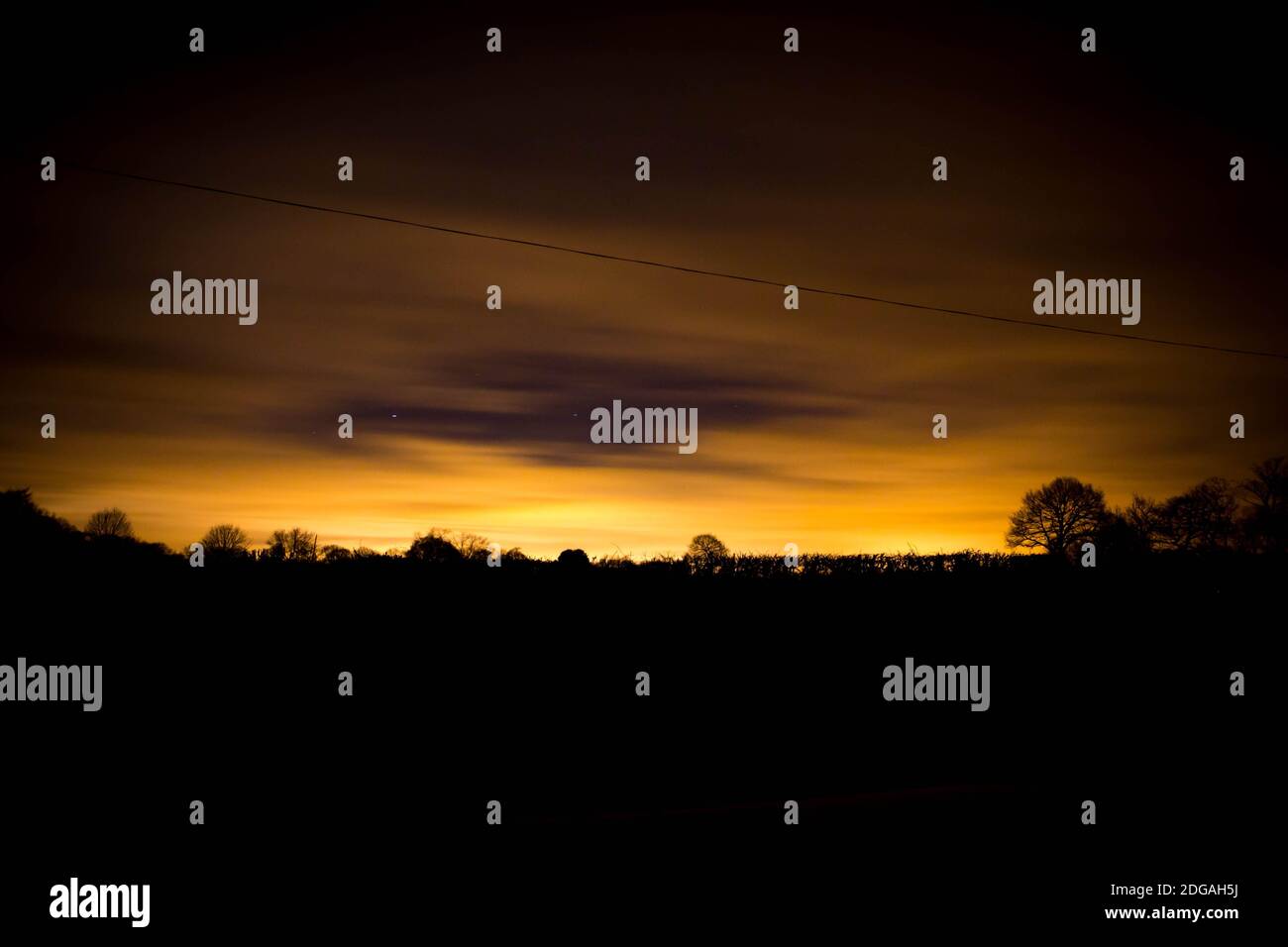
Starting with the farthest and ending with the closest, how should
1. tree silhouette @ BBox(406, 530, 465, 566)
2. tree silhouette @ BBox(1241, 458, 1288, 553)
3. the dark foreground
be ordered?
tree silhouette @ BBox(1241, 458, 1288, 553), tree silhouette @ BBox(406, 530, 465, 566), the dark foreground

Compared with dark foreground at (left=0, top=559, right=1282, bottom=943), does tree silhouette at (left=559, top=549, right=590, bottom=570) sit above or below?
above

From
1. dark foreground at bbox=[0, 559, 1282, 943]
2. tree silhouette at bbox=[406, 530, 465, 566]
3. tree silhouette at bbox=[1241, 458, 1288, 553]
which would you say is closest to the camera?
dark foreground at bbox=[0, 559, 1282, 943]

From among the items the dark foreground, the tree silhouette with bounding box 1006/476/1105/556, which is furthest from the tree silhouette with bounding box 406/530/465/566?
the tree silhouette with bounding box 1006/476/1105/556

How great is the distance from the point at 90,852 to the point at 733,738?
738 cm

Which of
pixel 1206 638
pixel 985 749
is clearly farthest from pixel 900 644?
pixel 1206 638

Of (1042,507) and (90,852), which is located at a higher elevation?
(1042,507)

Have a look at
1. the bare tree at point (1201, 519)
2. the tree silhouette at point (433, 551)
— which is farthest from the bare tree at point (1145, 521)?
the tree silhouette at point (433, 551)

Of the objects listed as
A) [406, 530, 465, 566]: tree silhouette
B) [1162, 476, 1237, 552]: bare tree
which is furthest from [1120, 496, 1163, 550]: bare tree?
[406, 530, 465, 566]: tree silhouette

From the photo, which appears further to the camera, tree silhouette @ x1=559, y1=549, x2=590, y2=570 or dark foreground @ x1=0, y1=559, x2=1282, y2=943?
tree silhouette @ x1=559, y1=549, x2=590, y2=570

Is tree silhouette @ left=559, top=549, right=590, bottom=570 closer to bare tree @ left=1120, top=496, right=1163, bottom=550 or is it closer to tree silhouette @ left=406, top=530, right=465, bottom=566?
tree silhouette @ left=406, top=530, right=465, bottom=566

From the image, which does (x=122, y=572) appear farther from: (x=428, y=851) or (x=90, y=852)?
(x=428, y=851)

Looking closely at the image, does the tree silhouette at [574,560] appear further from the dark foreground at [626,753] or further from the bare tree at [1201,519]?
the bare tree at [1201,519]

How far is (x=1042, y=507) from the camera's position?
149 feet
